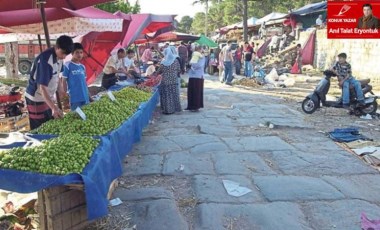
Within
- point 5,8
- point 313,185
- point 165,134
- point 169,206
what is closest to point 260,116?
point 165,134

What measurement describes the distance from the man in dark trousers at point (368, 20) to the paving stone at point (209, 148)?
34.2 feet

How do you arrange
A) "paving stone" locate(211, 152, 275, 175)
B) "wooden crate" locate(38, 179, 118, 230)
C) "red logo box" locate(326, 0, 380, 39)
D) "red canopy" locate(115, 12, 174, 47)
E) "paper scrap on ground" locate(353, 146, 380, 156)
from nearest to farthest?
"wooden crate" locate(38, 179, 118, 230) → "paving stone" locate(211, 152, 275, 175) → "paper scrap on ground" locate(353, 146, 380, 156) → "red canopy" locate(115, 12, 174, 47) → "red logo box" locate(326, 0, 380, 39)

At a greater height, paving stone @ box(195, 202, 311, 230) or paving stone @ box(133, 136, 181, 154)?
paving stone @ box(133, 136, 181, 154)

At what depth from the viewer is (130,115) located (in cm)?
535

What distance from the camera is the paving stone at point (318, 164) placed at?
17.8 feet

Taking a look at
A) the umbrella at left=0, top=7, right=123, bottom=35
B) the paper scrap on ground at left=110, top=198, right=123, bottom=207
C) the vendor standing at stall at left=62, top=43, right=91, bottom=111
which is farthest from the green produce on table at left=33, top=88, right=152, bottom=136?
the umbrella at left=0, top=7, right=123, bottom=35

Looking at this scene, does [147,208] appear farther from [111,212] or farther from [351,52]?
[351,52]

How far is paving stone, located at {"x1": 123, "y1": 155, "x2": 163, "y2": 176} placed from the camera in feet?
17.8

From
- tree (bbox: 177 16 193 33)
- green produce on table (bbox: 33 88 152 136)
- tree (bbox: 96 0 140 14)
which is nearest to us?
green produce on table (bbox: 33 88 152 136)

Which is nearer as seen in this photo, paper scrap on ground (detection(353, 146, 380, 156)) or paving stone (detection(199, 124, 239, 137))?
paper scrap on ground (detection(353, 146, 380, 156))

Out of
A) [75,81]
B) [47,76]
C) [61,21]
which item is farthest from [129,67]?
[47,76]

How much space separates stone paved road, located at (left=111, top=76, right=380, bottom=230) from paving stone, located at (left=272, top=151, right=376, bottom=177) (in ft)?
0.05

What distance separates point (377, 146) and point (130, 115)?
13.8ft

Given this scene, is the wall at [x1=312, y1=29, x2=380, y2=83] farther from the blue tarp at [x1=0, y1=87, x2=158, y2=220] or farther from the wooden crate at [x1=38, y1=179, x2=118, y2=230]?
the wooden crate at [x1=38, y1=179, x2=118, y2=230]
